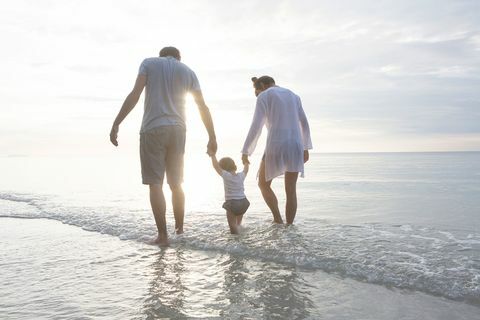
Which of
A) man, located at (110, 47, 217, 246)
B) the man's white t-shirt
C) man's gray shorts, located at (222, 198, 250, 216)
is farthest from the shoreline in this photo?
the man's white t-shirt

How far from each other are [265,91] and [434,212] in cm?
457

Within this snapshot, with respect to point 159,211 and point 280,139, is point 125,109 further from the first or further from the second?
point 280,139

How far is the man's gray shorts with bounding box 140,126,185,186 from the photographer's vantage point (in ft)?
16.6

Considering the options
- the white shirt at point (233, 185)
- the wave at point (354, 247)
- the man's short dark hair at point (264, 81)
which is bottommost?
the wave at point (354, 247)

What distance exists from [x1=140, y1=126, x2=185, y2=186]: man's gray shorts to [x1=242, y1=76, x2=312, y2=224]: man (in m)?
1.24

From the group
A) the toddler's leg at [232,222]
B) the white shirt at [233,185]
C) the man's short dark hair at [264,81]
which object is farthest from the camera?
the man's short dark hair at [264,81]

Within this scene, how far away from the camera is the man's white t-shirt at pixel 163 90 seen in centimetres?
512

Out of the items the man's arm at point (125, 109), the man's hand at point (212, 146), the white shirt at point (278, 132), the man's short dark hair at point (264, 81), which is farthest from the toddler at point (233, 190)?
the man's short dark hair at point (264, 81)

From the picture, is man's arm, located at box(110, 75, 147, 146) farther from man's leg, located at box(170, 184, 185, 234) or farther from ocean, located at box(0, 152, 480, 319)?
ocean, located at box(0, 152, 480, 319)

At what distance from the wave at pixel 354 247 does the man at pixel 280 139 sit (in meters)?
0.56

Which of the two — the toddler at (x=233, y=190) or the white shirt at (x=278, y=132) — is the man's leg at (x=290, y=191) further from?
the toddler at (x=233, y=190)

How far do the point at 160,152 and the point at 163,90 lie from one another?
0.81 meters

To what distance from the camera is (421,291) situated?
327cm

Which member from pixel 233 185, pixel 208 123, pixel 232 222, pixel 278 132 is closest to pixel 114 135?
pixel 208 123
